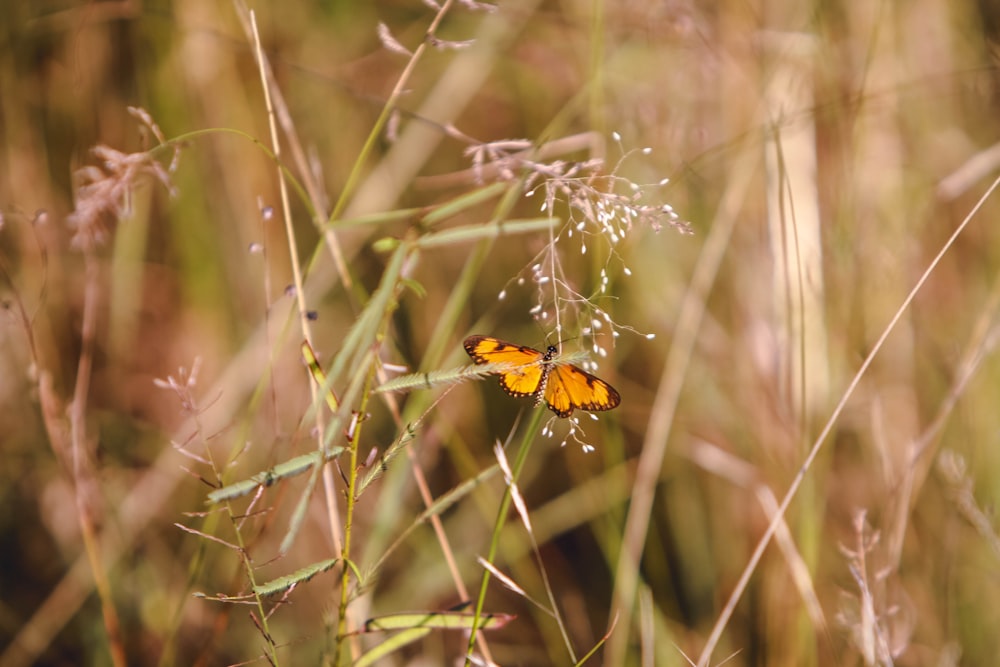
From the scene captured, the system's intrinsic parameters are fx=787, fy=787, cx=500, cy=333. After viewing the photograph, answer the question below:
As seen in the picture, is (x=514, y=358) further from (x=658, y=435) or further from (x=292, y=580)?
(x=658, y=435)

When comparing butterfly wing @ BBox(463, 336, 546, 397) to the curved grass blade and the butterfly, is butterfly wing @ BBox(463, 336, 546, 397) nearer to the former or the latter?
the butterfly

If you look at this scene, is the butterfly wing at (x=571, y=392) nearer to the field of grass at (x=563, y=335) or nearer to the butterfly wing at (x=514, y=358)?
the butterfly wing at (x=514, y=358)

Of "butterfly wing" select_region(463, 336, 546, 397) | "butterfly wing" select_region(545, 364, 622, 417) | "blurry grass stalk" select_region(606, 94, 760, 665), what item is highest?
"butterfly wing" select_region(463, 336, 546, 397)

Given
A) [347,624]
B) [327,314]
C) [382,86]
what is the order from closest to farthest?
[347,624], [327,314], [382,86]

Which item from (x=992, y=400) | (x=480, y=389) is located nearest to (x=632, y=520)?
(x=480, y=389)

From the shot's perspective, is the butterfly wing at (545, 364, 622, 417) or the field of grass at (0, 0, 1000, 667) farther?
the field of grass at (0, 0, 1000, 667)

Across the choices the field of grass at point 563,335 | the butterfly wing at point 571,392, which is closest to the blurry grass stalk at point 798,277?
the field of grass at point 563,335

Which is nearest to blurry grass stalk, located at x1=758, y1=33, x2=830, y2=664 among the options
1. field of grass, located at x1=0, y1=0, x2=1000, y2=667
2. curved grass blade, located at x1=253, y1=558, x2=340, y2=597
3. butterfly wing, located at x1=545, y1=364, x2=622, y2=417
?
field of grass, located at x1=0, y1=0, x2=1000, y2=667

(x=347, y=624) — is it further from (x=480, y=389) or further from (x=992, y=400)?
(x=992, y=400)
